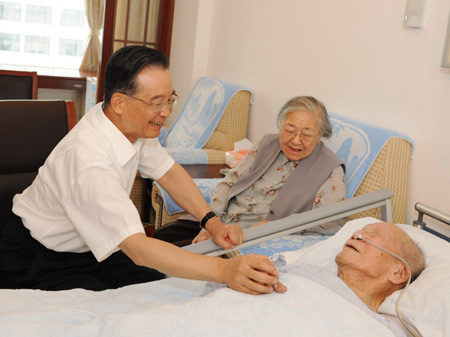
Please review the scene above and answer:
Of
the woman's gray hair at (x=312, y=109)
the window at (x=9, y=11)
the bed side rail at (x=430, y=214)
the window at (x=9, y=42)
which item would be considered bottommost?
the bed side rail at (x=430, y=214)

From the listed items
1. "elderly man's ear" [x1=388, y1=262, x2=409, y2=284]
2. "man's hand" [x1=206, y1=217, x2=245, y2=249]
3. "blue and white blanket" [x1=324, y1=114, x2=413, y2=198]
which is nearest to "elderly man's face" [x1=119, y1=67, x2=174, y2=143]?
Answer: "man's hand" [x1=206, y1=217, x2=245, y2=249]

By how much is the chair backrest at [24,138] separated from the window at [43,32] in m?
5.89

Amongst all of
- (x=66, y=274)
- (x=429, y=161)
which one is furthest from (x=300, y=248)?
(x=66, y=274)

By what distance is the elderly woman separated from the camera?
2.48 m

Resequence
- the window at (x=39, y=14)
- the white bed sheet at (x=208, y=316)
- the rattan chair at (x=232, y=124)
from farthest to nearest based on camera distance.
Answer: the window at (x=39, y=14) < the rattan chair at (x=232, y=124) < the white bed sheet at (x=208, y=316)

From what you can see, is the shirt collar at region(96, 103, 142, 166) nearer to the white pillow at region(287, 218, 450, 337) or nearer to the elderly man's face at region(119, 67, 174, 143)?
the elderly man's face at region(119, 67, 174, 143)

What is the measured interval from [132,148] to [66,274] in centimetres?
49

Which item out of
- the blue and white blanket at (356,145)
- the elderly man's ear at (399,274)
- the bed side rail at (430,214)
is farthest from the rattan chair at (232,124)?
the elderly man's ear at (399,274)

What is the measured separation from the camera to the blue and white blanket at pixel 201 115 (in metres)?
4.04

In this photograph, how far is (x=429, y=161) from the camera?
2.47 metres

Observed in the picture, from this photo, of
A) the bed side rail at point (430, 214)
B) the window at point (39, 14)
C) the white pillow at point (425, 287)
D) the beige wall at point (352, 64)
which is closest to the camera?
the white pillow at point (425, 287)

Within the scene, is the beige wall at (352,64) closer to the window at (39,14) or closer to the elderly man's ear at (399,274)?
the elderly man's ear at (399,274)

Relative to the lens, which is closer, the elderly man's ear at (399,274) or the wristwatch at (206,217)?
the elderly man's ear at (399,274)

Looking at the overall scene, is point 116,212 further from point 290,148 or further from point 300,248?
point 290,148
